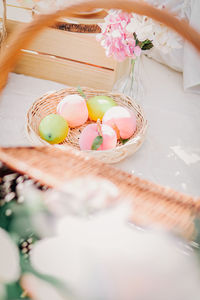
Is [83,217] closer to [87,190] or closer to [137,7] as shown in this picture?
[87,190]

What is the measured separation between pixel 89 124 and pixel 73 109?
7cm

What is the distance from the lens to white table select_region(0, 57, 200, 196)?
0.85 metres

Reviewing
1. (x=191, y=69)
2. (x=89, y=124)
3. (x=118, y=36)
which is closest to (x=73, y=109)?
(x=89, y=124)

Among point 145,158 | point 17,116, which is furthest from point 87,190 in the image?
point 17,116

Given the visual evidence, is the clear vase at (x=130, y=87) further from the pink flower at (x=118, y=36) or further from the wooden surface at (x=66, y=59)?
the pink flower at (x=118, y=36)

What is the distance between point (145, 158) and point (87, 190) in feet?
1.58

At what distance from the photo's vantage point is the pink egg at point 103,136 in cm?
77

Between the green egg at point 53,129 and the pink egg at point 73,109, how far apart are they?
2.0 inches

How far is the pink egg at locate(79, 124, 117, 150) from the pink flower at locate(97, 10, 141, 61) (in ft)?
0.71

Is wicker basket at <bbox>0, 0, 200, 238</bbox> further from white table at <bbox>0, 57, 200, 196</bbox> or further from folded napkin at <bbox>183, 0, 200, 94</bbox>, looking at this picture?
folded napkin at <bbox>183, 0, 200, 94</bbox>

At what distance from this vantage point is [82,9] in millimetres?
382

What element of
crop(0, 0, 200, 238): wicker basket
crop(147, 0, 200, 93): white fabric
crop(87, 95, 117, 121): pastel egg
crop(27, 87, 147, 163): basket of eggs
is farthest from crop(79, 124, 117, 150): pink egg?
crop(147, 0, 200, 93): white fabric

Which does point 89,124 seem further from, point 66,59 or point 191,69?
point 191,69

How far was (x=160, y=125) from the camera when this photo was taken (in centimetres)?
100
